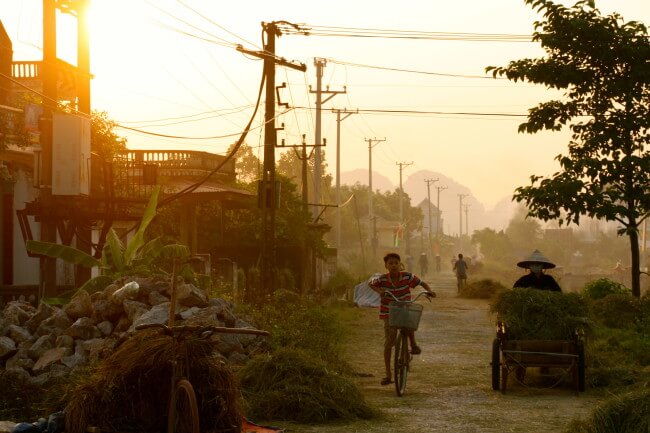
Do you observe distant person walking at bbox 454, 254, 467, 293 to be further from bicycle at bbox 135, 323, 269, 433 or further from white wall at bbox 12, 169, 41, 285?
bicycle at bbox 135, 323, 269, 433

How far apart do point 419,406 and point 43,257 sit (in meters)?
11.2

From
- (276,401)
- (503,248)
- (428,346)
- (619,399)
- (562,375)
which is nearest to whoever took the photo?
(619,399)

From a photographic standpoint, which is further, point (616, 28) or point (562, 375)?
point (616, 28)

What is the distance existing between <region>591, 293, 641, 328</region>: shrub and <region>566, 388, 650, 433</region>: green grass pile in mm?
13050

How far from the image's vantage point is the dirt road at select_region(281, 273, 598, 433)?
1112cm

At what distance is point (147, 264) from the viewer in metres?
21.0

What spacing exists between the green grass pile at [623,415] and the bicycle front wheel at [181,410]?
11.9ft

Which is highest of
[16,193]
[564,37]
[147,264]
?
[564,37]

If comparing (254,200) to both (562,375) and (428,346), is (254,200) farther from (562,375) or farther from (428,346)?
(562,375)

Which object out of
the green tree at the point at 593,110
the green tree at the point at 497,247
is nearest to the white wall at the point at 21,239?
the green tree at the point at 593,110

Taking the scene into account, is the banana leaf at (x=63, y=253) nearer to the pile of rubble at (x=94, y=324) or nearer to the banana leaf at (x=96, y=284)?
the banana leaf at (x=96, y=284)

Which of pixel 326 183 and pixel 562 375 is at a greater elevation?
pixel 326 183

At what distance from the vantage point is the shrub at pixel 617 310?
22.6 meters

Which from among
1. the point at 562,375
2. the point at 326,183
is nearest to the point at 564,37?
the point at 562,375
